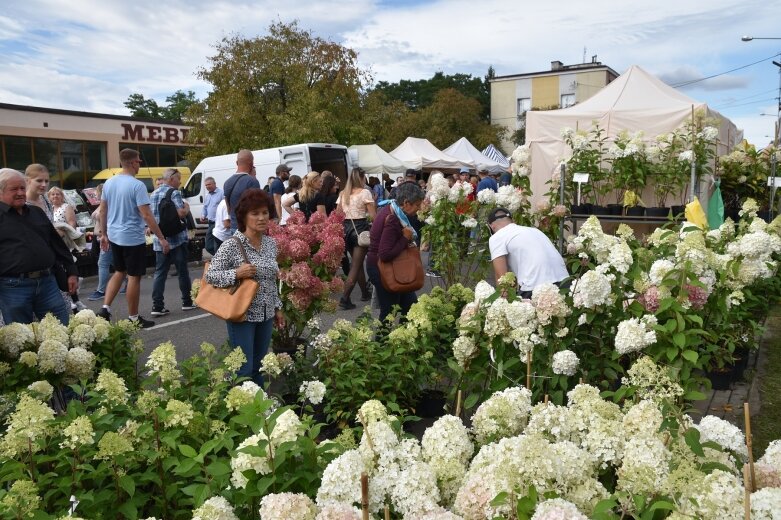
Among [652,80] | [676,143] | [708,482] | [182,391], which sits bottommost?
[182,391]

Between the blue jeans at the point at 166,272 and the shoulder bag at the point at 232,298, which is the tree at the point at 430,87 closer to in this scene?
the blue jeans at the point at 166,272

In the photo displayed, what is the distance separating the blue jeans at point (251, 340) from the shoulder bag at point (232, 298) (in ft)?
0.37

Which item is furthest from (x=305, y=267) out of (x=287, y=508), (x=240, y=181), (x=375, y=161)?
(x=375, y=161)

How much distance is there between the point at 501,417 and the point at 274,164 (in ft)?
48.1

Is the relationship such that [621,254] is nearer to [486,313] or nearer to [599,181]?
[486,313]

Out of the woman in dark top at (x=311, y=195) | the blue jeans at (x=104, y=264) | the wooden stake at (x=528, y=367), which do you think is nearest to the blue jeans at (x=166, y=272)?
the blue jeans at (x=104, y=264)

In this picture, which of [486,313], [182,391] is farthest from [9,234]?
[486,313]

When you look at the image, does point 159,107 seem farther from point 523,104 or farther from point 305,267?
point 305,267

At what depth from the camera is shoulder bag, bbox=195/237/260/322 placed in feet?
12.8

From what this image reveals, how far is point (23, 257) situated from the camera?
420 centimetres

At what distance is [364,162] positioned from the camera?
65.6ft

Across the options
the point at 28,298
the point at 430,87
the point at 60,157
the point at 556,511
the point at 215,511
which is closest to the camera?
the point at 556,511

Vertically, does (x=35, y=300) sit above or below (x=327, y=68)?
below

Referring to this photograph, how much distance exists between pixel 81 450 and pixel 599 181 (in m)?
8.50
